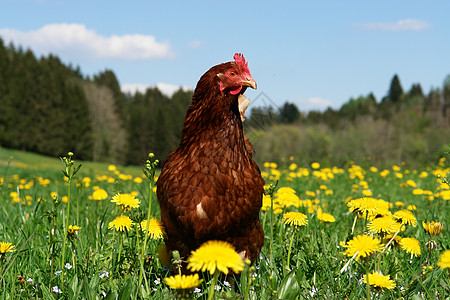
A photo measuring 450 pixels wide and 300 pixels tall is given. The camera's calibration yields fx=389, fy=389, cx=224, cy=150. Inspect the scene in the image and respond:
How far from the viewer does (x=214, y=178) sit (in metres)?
2.21

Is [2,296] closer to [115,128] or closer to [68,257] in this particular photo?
[68,257]

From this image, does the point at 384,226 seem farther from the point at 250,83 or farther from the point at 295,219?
the point at 250,83

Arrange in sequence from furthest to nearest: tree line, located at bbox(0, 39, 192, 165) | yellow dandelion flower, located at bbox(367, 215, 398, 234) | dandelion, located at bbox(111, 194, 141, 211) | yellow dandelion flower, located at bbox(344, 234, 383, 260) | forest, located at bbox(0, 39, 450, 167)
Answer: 1. tree line, located at bbox(0, 39, 192, 165)
2. forest, located at bbox(0, 39, 450, 167)
3. dandelion, located at bbox(111, 194, 141, 211)
4. yellow dandelion flower, located at bbox(367, 215, 398, 234)
5. yellow dandelion flower, located at bbox(344, 234, 383, 260)

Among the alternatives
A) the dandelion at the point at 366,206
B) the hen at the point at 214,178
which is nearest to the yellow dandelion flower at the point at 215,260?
the hen at the point at 214,178

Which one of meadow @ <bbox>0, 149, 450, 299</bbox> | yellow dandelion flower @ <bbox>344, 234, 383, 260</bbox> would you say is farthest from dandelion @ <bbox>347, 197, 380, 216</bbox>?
yellow dandelion flower @ <bbox>344, 234, 383, 260</bbox>

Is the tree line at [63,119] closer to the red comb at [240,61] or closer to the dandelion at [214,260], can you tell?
the red comb at [240,61]

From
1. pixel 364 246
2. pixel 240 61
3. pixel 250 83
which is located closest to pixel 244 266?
pixel 364 246

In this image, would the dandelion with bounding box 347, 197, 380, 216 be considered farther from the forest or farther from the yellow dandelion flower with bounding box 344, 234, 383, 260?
the forest

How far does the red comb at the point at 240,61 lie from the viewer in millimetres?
2452

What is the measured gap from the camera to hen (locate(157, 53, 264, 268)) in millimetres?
2184

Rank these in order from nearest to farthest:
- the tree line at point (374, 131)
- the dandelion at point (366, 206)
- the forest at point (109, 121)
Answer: the dandelion at point (366, 206) → the tree line at point (374, 131) → the forest at point (109, 121)

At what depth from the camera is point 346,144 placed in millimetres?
37375

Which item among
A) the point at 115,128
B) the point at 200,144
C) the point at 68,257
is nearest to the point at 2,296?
the point at 68,257

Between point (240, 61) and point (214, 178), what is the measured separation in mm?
789
